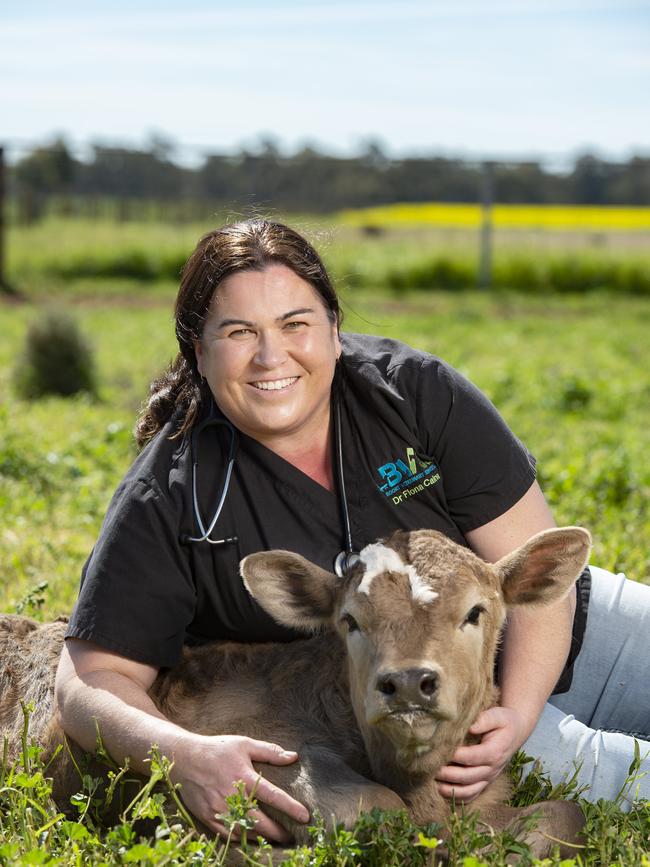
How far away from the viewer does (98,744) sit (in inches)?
133

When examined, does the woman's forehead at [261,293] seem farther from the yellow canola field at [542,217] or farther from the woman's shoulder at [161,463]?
the yellow canola field at [542,217]

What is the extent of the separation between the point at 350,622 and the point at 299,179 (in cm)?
2039

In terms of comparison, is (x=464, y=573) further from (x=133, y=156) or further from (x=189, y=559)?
(x=133, y=156)

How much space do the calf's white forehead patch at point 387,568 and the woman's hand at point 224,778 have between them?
1.88 ft

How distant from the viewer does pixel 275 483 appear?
12.6ft

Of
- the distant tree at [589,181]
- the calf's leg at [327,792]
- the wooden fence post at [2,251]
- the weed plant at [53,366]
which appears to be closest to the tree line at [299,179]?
the distant tree at [589,181]

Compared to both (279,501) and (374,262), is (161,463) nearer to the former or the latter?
(279,501)

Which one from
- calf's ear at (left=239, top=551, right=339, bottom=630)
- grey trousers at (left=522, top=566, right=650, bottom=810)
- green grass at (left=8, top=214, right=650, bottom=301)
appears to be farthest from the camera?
green grass at (left=8, top=214, right=650, bottom=301)

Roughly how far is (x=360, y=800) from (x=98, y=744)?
85 cm

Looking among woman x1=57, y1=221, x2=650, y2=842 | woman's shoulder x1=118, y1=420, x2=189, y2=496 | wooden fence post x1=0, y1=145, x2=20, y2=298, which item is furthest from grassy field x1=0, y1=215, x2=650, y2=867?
woman's shoulder x1=118, y1=420, x2=189, y2=496

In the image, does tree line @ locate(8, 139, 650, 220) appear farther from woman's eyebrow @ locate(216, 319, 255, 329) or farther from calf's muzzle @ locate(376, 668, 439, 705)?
calf's muzzle @ locate(376, 668, 439, 705)

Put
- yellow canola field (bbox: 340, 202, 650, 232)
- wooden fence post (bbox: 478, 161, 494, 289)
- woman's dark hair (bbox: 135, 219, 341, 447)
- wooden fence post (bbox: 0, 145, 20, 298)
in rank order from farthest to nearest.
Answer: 1. yellow canola field (bbox: 340, 202, 650, 232)
2. wooden fence post (bbox: 478, 161, 494, 289)
3. wooden fence post (bbox: 0, 145, 20, 298)
4. woman's dark hair (bbox: 135, 219, 341, 447)

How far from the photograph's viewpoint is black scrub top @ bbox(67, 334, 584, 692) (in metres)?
3.56

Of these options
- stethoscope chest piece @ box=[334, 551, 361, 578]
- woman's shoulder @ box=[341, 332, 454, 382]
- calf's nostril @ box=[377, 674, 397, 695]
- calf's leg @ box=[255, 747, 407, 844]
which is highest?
woman's shoulder @ box=[341, 332, 454, 382]
